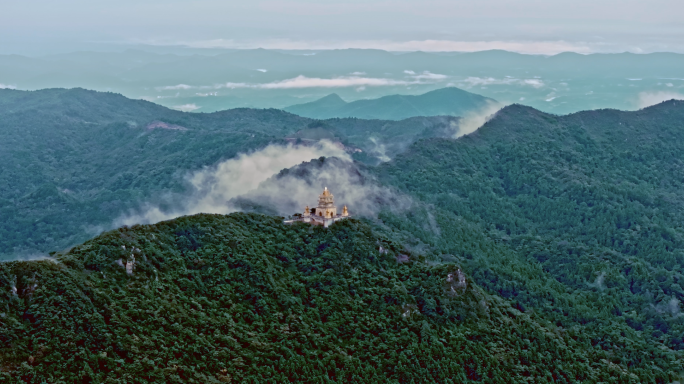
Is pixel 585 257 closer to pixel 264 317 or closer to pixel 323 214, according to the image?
pixel 323 214

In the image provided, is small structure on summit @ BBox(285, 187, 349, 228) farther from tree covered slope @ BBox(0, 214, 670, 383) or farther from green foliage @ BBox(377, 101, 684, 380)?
green foliage @ BBox(377, 101, 684, 380)

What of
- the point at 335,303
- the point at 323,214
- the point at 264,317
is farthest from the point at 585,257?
the point at 264,317

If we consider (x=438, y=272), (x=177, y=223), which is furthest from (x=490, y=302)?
(x=177, y=223)

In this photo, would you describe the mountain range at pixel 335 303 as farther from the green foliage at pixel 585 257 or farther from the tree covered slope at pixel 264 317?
the green foliage at pixel 585 257

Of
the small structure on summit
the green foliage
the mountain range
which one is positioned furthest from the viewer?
the green foliage

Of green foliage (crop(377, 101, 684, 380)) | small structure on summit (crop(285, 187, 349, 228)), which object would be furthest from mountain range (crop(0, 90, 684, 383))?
small structure on summit (crop(285, 187, 349, 228))

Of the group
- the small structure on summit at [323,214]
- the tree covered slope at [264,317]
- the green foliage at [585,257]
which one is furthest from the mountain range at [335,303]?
the small structure on summit at [323,214]

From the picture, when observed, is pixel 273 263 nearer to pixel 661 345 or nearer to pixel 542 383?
pixel 542 383

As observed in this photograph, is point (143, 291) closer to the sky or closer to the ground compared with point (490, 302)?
closer to the sky
